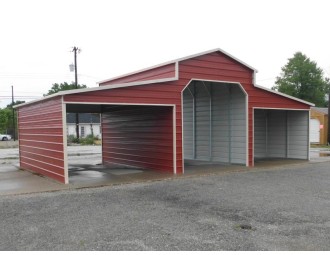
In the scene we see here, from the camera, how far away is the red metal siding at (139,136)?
35.8ft

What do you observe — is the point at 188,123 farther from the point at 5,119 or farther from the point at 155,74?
the point at 5,119

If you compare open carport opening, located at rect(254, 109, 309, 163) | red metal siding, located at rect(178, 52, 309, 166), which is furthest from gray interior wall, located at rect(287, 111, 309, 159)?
red metal siding, located at rect(178, 52, 309, 166)

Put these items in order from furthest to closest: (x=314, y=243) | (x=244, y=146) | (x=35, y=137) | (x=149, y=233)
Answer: (x=244, y=146), (x=35, y=137), (x=149, y=233), (x=314, y=243)

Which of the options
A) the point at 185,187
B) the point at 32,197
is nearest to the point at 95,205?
the point at 32,197

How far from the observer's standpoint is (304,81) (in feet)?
153

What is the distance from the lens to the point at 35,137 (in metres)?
11.6

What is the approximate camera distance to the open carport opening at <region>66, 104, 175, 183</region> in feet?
35.1

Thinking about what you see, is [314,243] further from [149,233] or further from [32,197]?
[32,197]

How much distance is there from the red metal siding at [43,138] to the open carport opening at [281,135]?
315 inches

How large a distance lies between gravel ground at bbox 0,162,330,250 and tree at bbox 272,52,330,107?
40.5 meters

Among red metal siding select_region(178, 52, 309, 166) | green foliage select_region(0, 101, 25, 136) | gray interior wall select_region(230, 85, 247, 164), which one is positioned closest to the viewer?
red metal siding select_region(178, 52, 309, 166)

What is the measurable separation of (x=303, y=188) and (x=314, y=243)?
408cm

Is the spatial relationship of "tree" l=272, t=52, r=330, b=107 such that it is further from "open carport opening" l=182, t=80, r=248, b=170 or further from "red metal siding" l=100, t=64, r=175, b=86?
"red metal siding" l=100, t=64, r=175, b=86

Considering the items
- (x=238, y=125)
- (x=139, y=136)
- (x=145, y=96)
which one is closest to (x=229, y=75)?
(x=238, y=125)
